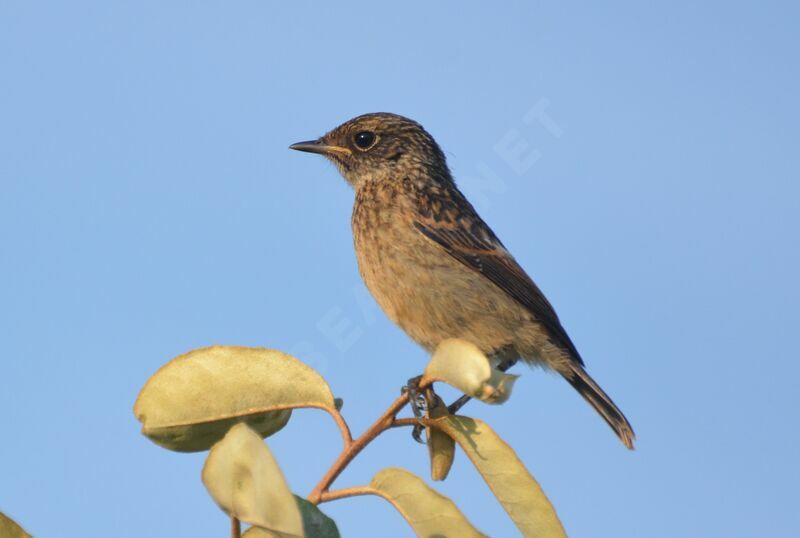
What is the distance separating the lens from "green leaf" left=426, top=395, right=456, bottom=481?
3.78 m

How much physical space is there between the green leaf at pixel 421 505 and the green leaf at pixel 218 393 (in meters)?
0.31

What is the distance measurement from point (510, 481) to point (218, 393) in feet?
3.16

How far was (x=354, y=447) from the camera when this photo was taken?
117 inches

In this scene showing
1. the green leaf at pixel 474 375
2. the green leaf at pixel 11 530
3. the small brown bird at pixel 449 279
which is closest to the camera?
the green leaf at pixel 11 530

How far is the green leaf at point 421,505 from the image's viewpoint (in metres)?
2.97

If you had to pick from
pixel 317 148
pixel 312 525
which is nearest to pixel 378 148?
pixel 317 148

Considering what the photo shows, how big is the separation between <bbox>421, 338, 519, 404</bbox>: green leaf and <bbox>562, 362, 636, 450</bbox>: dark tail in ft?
12.6

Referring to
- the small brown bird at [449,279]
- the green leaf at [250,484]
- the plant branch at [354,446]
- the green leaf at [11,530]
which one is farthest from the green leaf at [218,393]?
the small brown bird at [449,279]

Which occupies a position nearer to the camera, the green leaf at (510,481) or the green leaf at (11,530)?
the green leaf at (11,530)

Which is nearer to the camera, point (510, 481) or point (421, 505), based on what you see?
point (421, 505)

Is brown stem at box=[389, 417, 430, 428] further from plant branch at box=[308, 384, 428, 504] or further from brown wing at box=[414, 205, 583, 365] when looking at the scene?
brown wing at box=[414, 205, 583, 365]

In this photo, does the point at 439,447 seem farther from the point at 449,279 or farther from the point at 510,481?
the point at 449,279

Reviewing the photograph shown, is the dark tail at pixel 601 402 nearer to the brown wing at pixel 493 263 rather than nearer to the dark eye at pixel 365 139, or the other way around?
the brown wing at pixel 493 263

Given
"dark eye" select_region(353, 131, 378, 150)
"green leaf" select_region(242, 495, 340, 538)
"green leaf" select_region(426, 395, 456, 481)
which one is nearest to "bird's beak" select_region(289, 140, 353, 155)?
"dark eye" select_region(353, 131, 378, 150)
